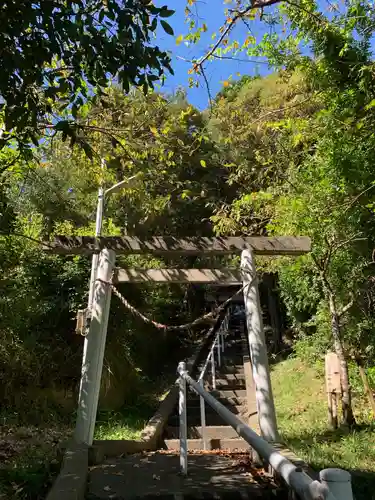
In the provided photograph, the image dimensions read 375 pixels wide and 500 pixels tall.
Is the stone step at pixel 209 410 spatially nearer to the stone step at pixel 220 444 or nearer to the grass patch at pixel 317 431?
the grass patch at pixel 317 431

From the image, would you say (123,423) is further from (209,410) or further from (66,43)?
(66,43)

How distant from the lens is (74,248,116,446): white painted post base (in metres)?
4.68

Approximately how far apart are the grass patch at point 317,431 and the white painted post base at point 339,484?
3208 mm

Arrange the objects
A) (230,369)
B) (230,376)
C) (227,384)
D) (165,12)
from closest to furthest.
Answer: (165,12), (227,384), (230,376), (230,369)

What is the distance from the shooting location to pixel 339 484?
1156 mm

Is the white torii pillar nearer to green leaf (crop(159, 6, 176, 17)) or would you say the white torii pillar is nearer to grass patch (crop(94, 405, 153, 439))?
grass patch (crop(94, 405, 153, 439))

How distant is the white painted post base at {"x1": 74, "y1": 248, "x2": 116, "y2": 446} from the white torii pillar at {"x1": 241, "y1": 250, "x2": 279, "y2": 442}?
5.56ft

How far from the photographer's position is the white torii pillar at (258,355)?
449cm

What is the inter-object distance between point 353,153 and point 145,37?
398 centimetres

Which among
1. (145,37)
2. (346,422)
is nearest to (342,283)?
(346,422)

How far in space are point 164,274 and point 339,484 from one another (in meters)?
4.51

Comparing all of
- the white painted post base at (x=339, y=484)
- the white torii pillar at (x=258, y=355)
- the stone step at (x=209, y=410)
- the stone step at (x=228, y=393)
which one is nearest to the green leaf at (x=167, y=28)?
the white painted post base at (x=339, y=484)

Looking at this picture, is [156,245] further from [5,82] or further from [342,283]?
[342,283]

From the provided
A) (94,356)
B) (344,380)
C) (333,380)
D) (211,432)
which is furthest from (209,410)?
(94,356)
